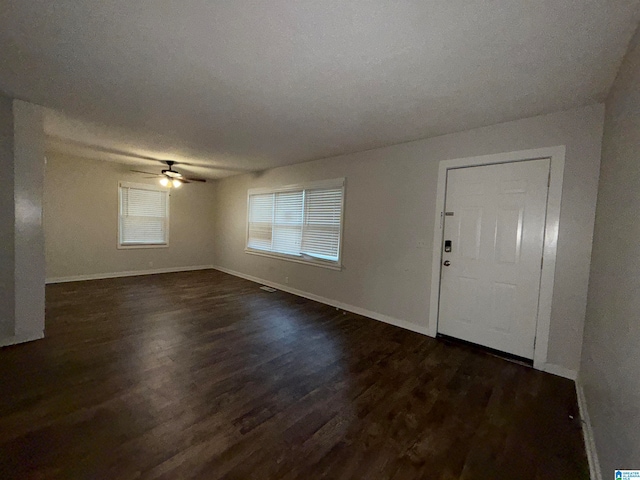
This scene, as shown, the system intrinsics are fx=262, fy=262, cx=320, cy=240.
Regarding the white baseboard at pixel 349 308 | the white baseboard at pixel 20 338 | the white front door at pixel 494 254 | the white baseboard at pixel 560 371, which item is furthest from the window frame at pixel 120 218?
the white baseboard at pixel 560 371

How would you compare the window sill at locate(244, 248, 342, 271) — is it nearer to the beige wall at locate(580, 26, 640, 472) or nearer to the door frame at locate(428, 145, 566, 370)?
the door frame at locate(428, 145, 566, 370)

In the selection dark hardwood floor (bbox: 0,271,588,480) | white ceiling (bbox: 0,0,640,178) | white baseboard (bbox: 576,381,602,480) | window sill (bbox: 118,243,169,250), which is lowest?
dark hardwood floor (bbox: 0,271,588,480)

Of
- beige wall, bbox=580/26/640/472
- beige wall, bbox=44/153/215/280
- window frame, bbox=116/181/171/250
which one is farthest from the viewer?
window frame, bbox=116/181/171/250

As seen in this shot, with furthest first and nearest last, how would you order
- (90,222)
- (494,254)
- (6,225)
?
(90,222) → (494,254) → (6,225)

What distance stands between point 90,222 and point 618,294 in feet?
25.1

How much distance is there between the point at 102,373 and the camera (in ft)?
7.41

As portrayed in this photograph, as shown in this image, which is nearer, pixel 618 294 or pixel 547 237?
pixel 618 294

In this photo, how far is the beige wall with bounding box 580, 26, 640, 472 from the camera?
1.18 m

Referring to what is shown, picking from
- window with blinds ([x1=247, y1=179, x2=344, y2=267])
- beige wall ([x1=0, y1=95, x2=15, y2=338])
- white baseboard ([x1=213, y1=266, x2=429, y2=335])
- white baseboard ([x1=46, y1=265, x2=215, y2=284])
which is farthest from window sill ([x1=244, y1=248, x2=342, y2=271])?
beige wall ([x1=0, y1=95, x2=15, y2=338])

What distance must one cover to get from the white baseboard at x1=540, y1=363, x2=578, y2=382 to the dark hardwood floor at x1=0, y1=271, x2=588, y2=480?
9 cm

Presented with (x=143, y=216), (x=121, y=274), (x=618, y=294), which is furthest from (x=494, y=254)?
(x=121, y=274)

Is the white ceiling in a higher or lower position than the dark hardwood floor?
higher

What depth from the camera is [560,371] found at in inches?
98.9

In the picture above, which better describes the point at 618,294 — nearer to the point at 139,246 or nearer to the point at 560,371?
the point at 560,371
